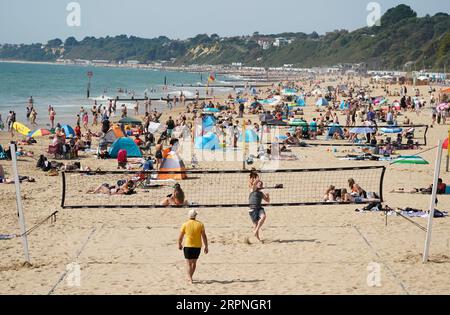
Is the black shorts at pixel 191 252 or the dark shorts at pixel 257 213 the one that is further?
the dark shorts at pixel 257 213

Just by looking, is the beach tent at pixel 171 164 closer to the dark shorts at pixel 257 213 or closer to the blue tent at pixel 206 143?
the blue tent at pixel 206 143

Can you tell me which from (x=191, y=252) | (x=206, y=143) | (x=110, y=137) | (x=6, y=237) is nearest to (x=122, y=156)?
(x=206, y=143)

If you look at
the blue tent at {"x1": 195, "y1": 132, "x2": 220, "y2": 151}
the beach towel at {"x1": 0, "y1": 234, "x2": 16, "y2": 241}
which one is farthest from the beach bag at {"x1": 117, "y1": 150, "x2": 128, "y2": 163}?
the beach towel at {"x1": 0, "y1": 234, "x2": 16, "y2": 241}

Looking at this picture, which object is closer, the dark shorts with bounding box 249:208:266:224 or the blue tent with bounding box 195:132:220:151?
the dark shorts with bounding box 249:208:266:224

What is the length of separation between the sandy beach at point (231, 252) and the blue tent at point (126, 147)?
20.1 ft

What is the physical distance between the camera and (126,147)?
21.4 meters

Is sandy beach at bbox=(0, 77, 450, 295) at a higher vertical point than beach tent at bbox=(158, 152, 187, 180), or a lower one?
lower

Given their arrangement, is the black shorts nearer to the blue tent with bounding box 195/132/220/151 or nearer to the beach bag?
the beach bag

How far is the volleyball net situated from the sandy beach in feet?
1.70

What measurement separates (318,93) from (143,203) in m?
42.9

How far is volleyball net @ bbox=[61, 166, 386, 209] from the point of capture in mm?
14594

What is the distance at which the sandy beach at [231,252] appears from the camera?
28.6ft

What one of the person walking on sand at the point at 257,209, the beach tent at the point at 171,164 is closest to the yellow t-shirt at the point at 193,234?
the person walking on sand at the point at 257,209
